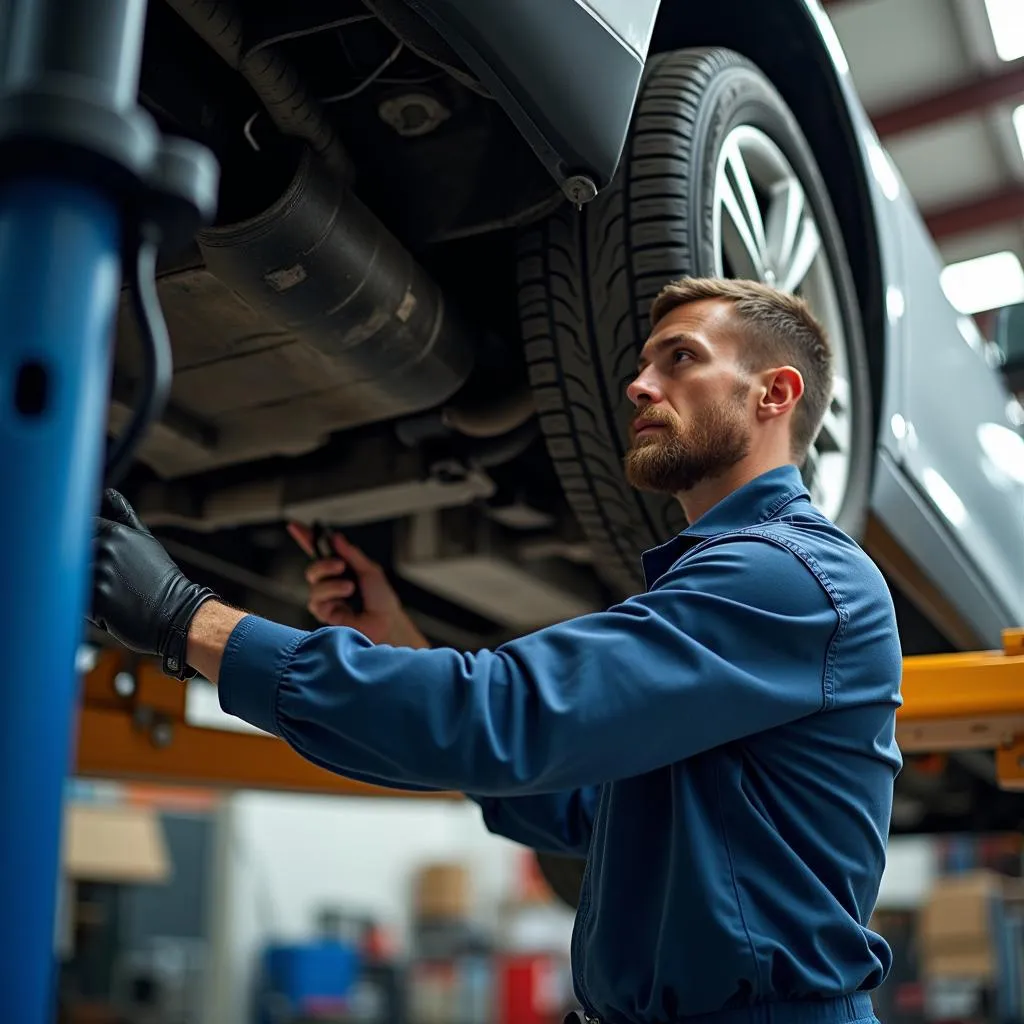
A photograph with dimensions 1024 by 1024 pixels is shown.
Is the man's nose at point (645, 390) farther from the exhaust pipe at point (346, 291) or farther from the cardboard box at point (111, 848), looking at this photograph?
the cardboard box at point (111, 848)

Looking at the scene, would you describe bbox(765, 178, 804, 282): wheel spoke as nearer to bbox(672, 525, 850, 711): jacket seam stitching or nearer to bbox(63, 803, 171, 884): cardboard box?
bbox(672, 525, 850, 711): jacket seam stitching

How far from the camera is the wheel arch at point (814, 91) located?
175 cm

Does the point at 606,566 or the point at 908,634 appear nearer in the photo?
the point at 606,566

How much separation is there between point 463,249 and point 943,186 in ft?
22.9

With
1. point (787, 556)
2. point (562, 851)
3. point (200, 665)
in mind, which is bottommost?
point (562, 851)

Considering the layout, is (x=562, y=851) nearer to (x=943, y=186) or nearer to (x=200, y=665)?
(x=200, y=665)

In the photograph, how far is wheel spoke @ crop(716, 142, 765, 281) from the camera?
5.22 ft

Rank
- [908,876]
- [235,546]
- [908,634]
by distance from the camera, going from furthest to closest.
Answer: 1. [908,876]
2. [908,634]
3. [235,546]

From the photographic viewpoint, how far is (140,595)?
0.98 meters

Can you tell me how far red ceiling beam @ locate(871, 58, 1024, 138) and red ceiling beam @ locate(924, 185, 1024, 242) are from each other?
1.02 meters

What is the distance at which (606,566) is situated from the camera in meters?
1.78

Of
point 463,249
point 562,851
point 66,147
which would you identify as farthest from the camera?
point 463,249

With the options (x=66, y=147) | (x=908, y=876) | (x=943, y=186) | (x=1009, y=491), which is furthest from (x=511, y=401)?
(x=908, y=876)

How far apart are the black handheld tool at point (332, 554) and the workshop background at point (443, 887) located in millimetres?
2412
